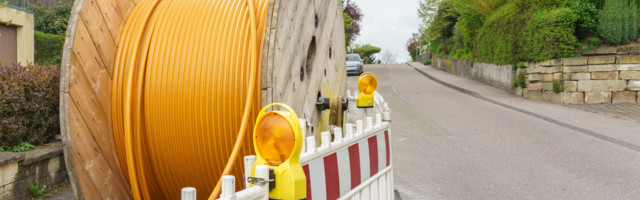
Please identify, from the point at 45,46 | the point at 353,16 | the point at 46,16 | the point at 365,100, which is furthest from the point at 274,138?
the point at 353,16

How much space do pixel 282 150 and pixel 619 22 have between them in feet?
54.1

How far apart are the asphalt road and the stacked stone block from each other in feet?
6.95

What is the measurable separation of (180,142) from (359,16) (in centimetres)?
4336

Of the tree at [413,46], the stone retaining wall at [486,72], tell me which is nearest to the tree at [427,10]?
the stone retaining wall at [486,72]

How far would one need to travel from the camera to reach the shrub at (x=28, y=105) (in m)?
4.79

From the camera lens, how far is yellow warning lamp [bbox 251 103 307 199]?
2.29 m

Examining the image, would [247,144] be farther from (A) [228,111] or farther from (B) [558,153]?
(B) [558,153]

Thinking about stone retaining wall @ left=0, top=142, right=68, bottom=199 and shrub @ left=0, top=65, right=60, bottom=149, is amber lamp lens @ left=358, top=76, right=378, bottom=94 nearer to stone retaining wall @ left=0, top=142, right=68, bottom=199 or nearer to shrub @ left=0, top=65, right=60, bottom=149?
stone retaining wall @ left=0, top=142, right=68, bottom=199

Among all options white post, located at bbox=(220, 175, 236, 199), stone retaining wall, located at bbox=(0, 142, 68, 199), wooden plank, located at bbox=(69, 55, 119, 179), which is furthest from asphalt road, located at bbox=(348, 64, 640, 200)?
white post, located at bbox=(220, 175, 236, 199)

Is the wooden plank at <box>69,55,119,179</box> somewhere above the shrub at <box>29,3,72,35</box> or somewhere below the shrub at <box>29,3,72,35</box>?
below

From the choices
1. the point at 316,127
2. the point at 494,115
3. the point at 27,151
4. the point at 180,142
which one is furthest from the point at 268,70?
the point at 494,115

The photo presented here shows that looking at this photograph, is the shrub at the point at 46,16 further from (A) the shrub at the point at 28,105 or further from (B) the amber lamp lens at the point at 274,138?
(B) the amber lamp lens at the point at 274,138

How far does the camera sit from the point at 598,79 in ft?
52.0

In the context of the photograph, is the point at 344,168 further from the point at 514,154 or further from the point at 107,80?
the point at 514,154
